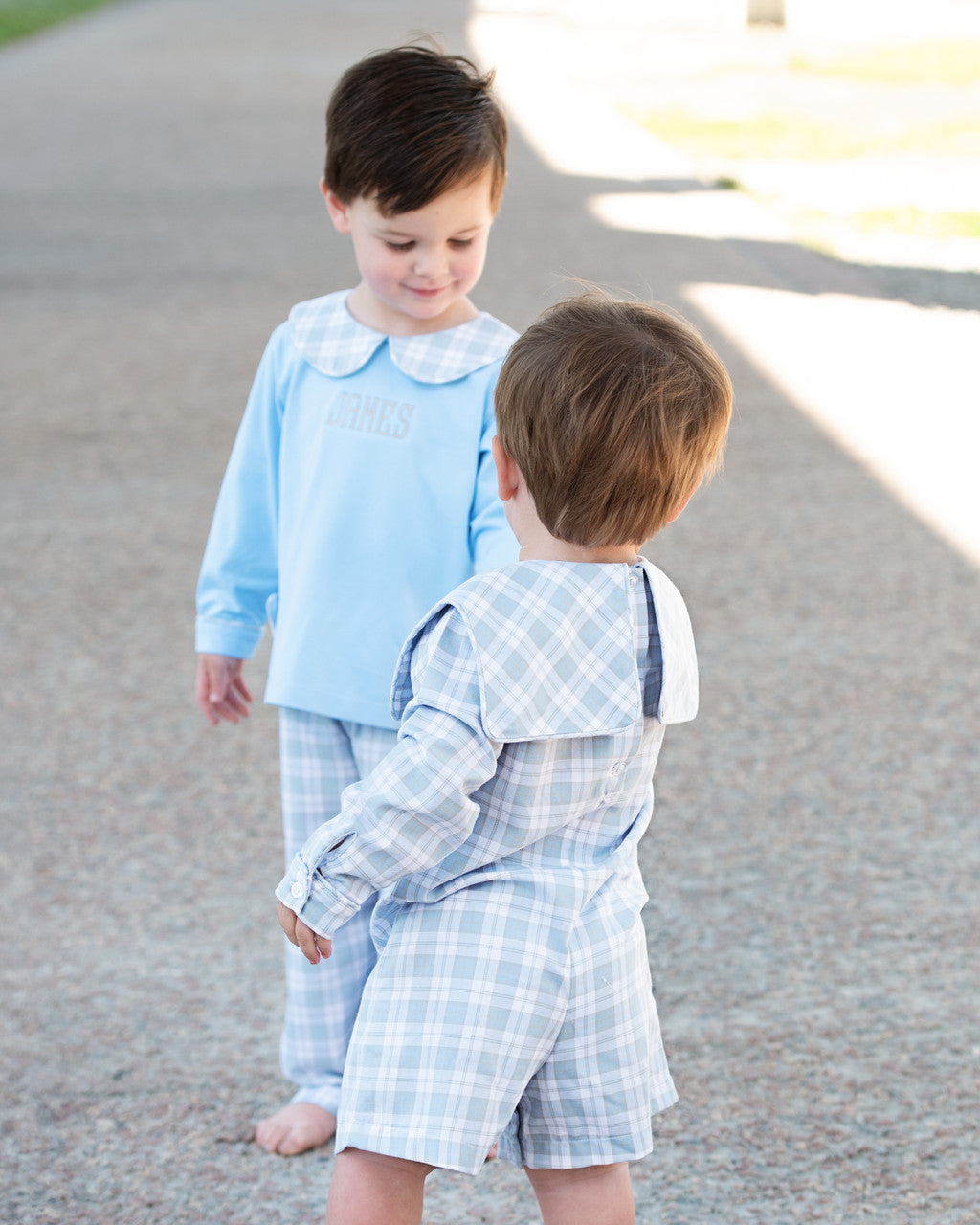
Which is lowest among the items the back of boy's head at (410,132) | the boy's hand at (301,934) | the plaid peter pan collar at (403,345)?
the boy's hand at (301,934)

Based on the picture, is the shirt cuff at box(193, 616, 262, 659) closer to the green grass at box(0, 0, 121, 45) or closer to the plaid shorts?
the plaid shorts

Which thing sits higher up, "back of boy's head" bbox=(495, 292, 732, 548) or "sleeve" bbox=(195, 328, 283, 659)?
"back of boy's head" bbox=(495, 292, 732, 548)

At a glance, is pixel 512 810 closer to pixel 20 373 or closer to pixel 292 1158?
pixel 292 1158

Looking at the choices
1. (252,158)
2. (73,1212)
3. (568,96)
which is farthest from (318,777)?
(568,96)

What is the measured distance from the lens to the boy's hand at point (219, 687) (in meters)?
2.21

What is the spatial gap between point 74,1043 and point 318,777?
2.43 ft

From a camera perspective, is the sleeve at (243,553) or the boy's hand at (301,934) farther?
the sleeve at (243,553)

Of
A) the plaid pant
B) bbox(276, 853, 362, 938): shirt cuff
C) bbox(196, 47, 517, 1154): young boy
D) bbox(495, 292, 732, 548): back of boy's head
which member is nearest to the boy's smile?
bbox(196, 47, 517, 1154): young boy

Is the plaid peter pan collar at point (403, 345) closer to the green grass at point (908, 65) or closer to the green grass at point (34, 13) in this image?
the green grass at point (908, 65)

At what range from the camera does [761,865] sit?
2.98 m

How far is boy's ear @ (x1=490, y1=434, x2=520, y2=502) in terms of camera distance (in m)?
1.52

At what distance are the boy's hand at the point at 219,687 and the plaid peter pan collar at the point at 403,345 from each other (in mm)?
489

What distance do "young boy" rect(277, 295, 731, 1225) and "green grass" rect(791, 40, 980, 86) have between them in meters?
17.3

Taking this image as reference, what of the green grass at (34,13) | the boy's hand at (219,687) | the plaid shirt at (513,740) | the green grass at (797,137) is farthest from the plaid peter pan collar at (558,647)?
the green grass at (34,13)
